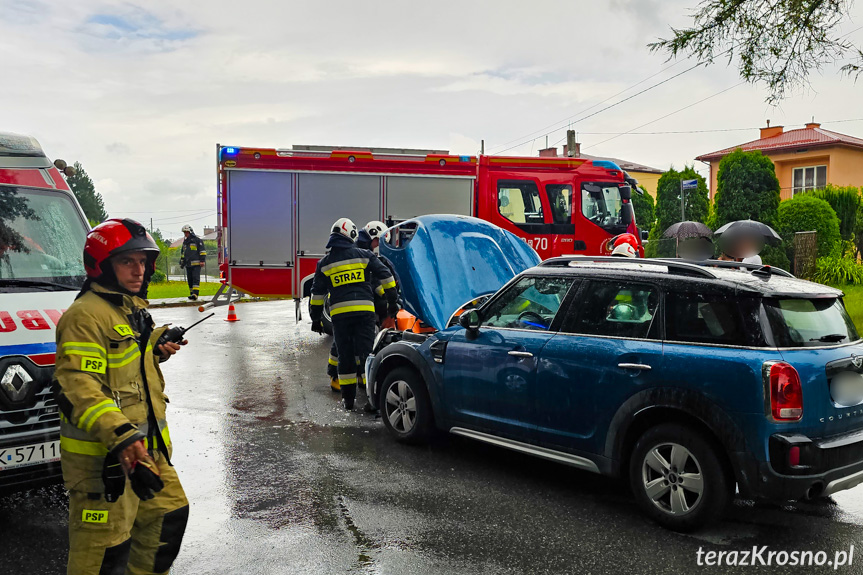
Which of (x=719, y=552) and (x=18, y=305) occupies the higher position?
(x=18, y=305)

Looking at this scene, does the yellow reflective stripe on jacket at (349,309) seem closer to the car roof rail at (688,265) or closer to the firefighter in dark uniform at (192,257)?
the car roof rail at (688,265)

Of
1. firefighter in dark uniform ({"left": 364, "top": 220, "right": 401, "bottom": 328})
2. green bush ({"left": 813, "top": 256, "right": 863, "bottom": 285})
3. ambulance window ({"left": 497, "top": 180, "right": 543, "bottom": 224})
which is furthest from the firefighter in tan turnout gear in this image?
green bush ({"left": 813, "top": 256, "right": 863, "bottom": 285})

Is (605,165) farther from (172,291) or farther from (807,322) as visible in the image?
(172,291)

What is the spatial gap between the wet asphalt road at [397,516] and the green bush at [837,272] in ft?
49.0

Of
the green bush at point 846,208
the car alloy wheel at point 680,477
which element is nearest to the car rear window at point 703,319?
the car alloy wheel at point 680,477

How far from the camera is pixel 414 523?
4.63 m

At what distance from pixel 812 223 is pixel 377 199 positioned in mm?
13664

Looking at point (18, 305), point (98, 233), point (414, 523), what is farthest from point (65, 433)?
point (414, 523)

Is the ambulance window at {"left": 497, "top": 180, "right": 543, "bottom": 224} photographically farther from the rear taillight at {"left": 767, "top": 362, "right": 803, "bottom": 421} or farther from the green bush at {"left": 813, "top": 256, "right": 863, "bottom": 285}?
the rear taillight at {"left": 767, "top": 362, "right": 803, "bottom": 421}

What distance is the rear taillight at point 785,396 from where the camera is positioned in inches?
161

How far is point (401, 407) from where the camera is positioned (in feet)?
21.1

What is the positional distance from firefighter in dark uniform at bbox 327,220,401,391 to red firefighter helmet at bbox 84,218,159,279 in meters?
4.65

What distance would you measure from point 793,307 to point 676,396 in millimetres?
861

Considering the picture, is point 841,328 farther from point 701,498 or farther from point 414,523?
point 414,523
